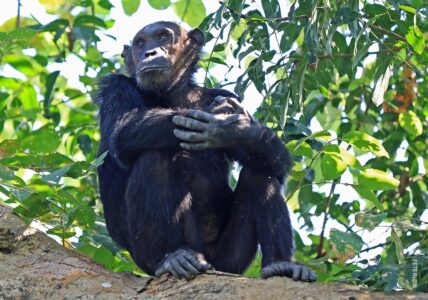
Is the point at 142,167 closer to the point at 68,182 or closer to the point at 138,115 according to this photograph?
the point at 138,115

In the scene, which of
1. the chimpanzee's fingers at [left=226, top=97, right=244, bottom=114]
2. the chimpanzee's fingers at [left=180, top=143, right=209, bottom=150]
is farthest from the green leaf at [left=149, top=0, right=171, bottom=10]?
the chimpanzee's fingers at [left=180, top=143, right=209, bottom=150]

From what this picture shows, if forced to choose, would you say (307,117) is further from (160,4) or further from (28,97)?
(28,97)

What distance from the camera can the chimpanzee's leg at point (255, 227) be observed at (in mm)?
7363

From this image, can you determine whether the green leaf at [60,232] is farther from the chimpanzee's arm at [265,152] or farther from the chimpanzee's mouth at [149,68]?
the chimpanzee's mouth at [149,68]

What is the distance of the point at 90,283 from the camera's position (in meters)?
6.12

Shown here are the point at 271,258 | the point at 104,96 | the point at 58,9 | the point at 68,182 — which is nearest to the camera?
the point at 271,258

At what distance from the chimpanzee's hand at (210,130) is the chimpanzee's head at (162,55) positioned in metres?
1.04

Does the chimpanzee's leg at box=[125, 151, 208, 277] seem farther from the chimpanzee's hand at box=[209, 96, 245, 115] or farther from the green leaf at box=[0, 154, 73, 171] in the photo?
the green leaf at box=[0, 154, 73, 171]

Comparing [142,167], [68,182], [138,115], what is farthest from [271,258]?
[68,182]

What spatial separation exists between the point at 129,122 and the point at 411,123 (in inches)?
157

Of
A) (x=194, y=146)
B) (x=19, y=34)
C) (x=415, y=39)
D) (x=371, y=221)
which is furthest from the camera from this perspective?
(x=19, y=34)

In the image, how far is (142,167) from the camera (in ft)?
24.3

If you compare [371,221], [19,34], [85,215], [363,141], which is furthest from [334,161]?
[19,34]

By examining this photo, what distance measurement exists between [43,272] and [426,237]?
3.62m
